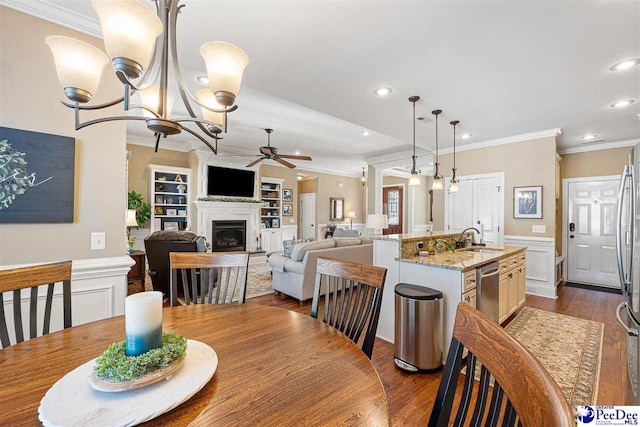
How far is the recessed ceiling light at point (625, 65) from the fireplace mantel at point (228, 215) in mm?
6553

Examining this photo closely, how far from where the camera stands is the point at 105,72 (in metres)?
2.08

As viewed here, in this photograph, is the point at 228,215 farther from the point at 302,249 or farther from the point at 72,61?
the point at 72,61

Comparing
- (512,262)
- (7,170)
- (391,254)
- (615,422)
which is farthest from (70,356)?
(512,262)

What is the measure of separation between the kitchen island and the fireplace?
4.71 metres

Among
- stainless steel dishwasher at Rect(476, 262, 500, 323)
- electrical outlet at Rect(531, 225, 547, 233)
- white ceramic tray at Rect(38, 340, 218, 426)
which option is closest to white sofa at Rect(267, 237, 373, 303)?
stainless steel dishwasher at Rect(476, 262, 500, 323)

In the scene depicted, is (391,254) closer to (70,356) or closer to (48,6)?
(70,356)

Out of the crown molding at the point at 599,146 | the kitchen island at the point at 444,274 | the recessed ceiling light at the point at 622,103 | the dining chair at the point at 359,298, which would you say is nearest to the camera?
the dining chair at the point at 359,298

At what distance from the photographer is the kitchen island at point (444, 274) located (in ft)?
8.07

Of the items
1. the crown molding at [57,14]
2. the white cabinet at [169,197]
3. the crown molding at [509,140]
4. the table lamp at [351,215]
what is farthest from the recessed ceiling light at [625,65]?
the table lamp at [351,215]

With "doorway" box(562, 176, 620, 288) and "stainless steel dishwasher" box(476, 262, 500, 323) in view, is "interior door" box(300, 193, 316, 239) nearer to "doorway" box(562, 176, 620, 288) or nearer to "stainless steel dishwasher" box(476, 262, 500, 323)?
"doorway" box(562, 176, 620, 288)

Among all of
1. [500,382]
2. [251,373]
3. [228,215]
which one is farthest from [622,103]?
[228,215]

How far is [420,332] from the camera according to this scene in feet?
7.72

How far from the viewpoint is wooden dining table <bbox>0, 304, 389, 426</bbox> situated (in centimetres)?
71

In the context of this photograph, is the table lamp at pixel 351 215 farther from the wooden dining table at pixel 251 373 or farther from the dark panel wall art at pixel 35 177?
the wooden dining table at pixel 251 373
